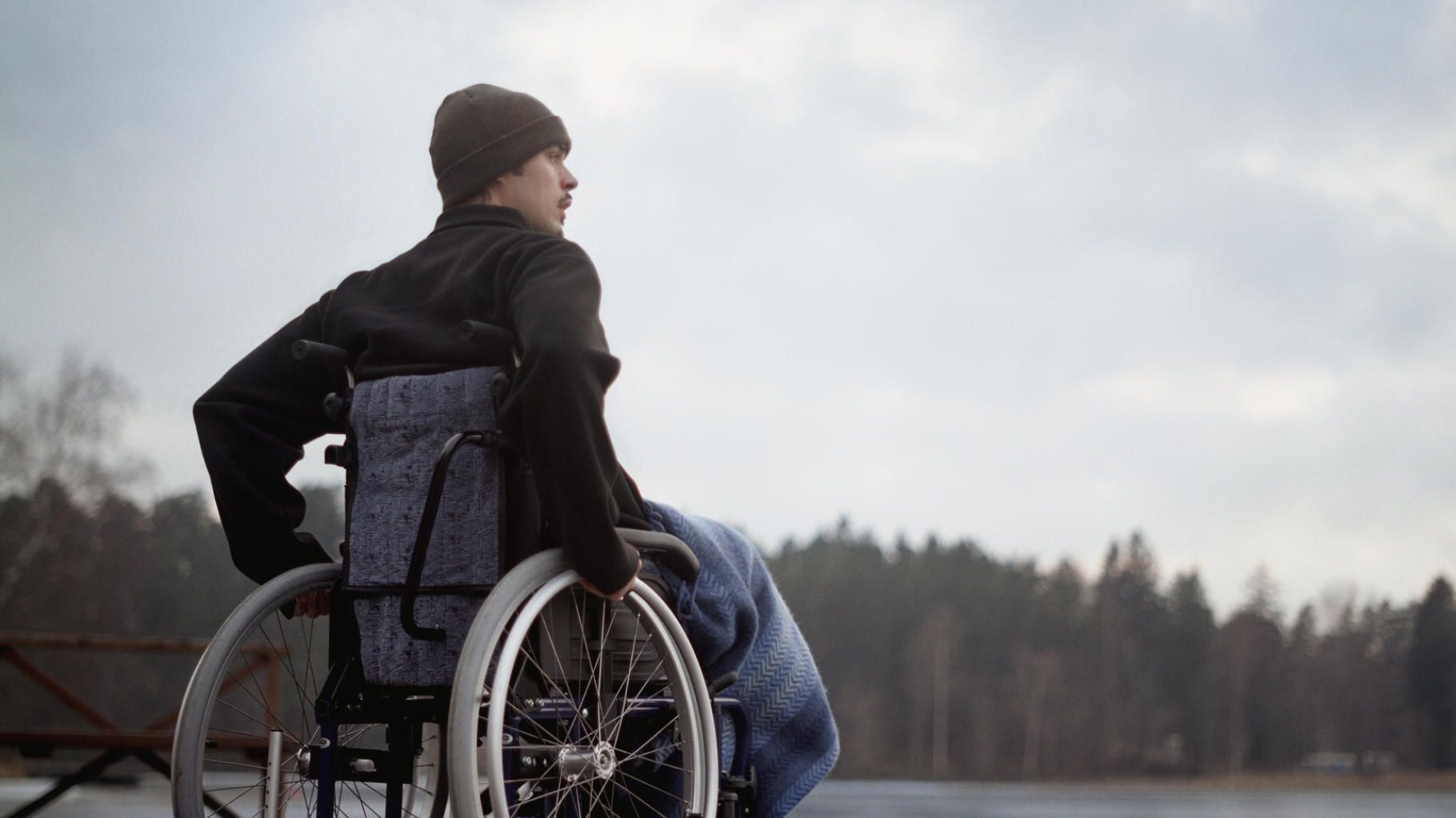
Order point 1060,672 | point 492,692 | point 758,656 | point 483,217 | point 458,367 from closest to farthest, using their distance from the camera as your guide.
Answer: point 492,692
point 458,367
point 483,217
point 758,656
point 1060,672

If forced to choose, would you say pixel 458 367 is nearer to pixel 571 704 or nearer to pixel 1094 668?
pixel 571 704

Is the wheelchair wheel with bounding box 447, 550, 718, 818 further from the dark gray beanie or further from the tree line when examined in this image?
the tree line

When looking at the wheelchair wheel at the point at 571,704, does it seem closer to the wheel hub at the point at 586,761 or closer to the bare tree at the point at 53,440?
the wheel hub at the point at 586,761

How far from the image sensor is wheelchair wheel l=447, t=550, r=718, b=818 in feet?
5.44

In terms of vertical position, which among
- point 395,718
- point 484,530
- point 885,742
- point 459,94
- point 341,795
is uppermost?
point 459,94

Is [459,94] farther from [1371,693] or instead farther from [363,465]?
[1371,693]

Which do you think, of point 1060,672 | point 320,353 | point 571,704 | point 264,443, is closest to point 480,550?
point 571,704

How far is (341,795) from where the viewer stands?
2168 millimetres

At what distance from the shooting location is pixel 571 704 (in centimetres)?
185

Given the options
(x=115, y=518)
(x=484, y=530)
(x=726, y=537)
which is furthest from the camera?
(x=115, y=518)

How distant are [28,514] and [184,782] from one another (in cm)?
2171

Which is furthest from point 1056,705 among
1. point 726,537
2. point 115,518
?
point 726,537

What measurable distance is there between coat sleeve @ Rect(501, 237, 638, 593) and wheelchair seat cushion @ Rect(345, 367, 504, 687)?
0.27ft

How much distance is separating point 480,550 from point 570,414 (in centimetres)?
25
